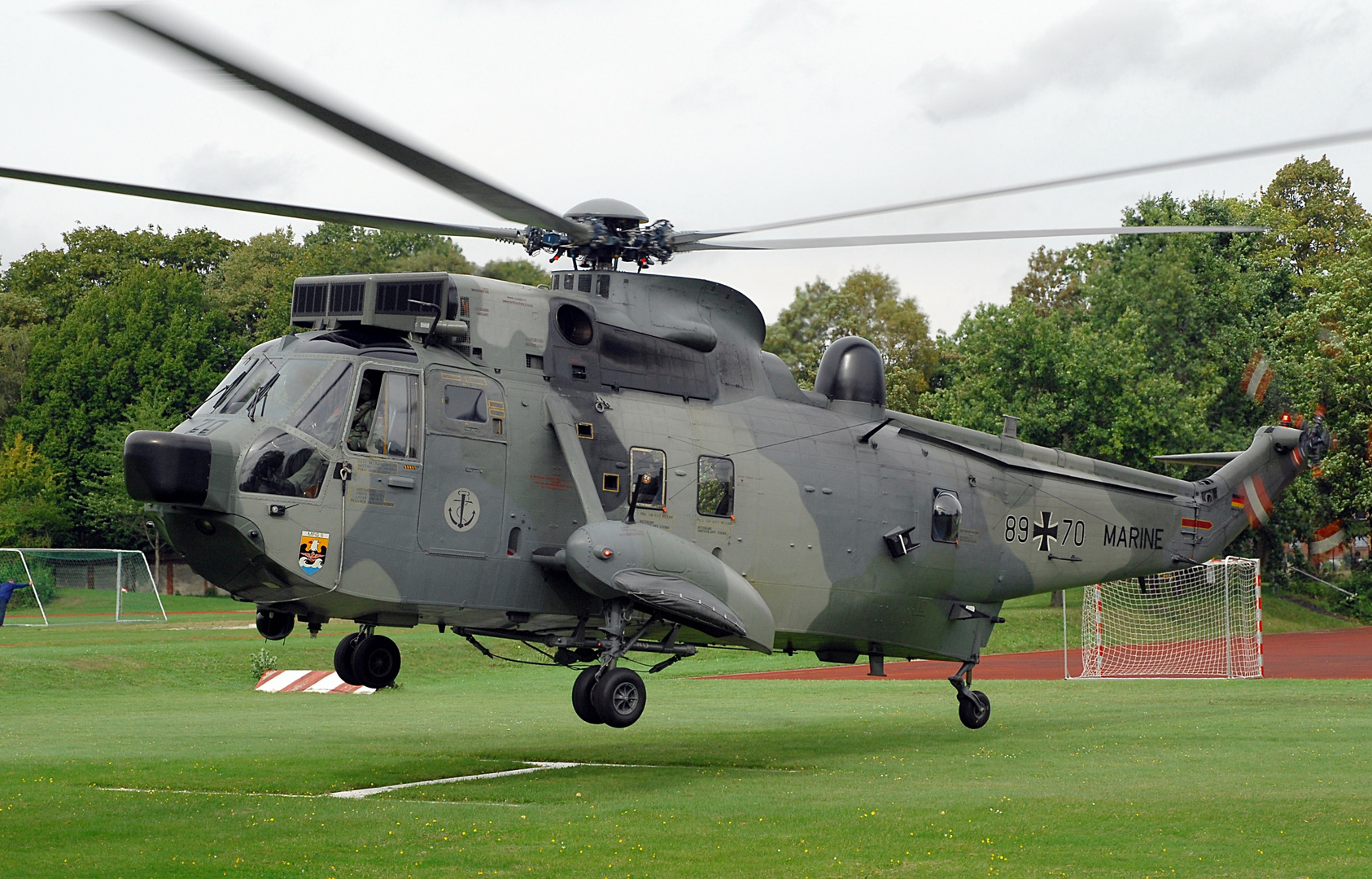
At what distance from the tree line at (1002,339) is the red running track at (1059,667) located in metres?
7.64

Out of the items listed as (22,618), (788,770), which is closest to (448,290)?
(788,770)

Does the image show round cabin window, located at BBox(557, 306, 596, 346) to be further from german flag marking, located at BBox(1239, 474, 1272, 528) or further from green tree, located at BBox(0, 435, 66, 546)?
green tree, located at BBox(0, 435, 66, 546)

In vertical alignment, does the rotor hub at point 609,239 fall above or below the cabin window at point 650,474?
above

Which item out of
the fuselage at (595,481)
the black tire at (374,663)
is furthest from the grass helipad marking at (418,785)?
the fuselage at (595,481)

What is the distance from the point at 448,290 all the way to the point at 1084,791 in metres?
9.28

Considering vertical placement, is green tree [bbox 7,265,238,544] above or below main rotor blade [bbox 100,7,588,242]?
above

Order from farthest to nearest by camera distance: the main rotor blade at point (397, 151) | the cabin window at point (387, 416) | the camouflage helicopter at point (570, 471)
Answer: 1. the cabin window at point (387, 416)
2. the camouflage helicopter at point (570, 471)
3. the main rotor blade at point (397, 151)

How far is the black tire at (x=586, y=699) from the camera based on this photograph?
15.3m

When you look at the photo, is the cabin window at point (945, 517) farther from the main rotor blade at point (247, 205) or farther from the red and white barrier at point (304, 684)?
the red and white barrier at point (304, 684)

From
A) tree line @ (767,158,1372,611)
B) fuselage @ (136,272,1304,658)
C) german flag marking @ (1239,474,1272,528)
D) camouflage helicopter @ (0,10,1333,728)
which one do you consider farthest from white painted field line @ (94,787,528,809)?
tree line @ (767,158,1372,611)

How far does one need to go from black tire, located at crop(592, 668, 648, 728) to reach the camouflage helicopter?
1.2 inches

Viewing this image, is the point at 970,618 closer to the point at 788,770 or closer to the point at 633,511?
the point at 788,770

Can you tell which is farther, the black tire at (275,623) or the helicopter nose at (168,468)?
the black tire at (275,623)

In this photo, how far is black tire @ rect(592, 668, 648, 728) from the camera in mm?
15242
